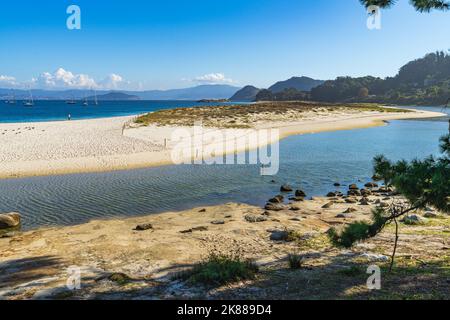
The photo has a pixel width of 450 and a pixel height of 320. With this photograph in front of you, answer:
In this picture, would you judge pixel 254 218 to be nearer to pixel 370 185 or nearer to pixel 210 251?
pixel 210 251

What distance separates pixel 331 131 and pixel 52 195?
49661mm

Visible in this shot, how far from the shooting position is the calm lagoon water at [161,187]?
18719mm

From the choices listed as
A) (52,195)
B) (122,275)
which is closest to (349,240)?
(122,275)

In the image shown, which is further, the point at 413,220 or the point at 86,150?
the point at 86,150

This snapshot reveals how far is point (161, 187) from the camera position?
23.4m

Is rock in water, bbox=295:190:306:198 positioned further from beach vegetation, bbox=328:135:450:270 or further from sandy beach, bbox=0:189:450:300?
beach vegetation, bbox=328:135:450:270

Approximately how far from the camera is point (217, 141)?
137ft

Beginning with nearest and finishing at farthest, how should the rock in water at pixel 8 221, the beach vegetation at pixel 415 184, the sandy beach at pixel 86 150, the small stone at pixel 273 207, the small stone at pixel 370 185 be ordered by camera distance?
the beach vegetation at pixel 415 184 → the rock in water at pixel 8 221 → the small stone at pixel 273 207 → the small stone at pixel 370 185 → the sandy beach at pixel 86 150

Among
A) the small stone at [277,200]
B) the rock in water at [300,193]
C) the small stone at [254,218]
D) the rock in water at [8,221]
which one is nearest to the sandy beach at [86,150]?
the rock in water at [8,221]

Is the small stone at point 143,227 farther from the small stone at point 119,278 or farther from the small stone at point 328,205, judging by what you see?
the small stone at point 328,205

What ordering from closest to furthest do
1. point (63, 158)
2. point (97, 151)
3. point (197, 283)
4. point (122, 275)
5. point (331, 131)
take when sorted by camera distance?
1. point (197, 283)
2. point (122, 275)
3. point (63, 158)
4. point (97, 151)
5. point (331, 131)

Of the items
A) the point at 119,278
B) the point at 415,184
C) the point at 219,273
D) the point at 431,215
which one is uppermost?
the point at 415,184

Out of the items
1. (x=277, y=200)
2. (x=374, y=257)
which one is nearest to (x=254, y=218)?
(x=277, y=200)
